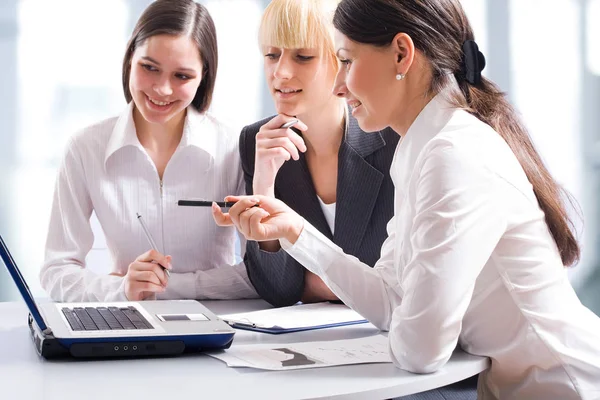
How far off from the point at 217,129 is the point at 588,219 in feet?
7.81

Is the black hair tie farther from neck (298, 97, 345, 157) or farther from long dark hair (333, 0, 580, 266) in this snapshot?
neck (298, 97, 345, 157)

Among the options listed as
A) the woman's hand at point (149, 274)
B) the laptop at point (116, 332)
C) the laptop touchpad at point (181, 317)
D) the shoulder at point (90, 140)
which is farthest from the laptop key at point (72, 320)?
the shoulder at point (90, 140)

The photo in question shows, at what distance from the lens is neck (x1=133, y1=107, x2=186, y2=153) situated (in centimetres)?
223

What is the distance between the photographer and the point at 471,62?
1.45 metres

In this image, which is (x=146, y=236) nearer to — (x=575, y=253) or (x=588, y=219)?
(x=575, y=253)

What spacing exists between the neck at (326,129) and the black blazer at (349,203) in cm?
5

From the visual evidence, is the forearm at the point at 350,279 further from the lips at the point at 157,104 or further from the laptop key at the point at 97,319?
the lips at the point at 157,104

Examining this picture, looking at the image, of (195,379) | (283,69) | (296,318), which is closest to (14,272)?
(195,379)

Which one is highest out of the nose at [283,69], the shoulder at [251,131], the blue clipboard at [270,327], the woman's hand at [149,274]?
the nose at [283,69]

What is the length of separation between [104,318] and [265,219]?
14.2 inches

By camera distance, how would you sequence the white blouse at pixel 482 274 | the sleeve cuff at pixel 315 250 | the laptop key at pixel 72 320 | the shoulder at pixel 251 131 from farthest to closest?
1. the shoulder at pixel 251 131
2. the sleeve cuff at pixel 315 250
3. the laptop key at pixel 72 320
4. the white blouse at pixel 482 274

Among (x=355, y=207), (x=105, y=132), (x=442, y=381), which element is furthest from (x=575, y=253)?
(x=105, y=132)

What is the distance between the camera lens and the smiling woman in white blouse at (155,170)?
212cm

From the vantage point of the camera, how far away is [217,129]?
2275 millimetres
